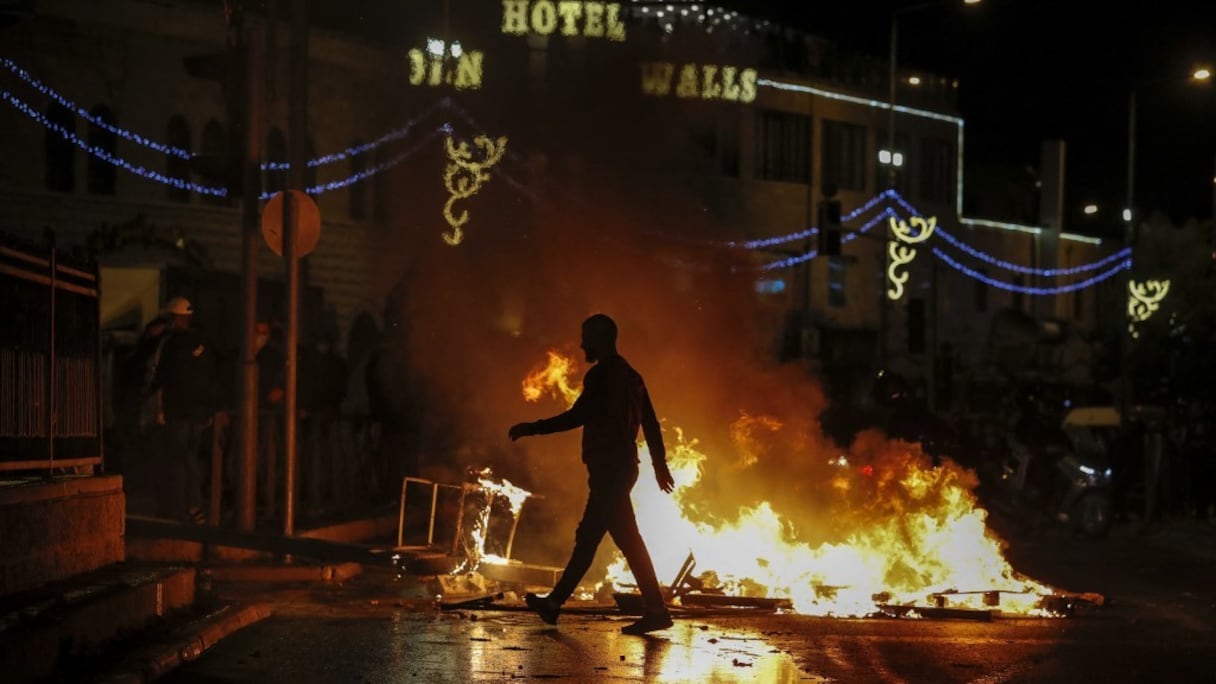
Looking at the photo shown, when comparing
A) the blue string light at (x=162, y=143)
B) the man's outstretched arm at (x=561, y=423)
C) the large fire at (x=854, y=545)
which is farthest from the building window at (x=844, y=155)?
the man's outstretched arm at (x=561, y=423)

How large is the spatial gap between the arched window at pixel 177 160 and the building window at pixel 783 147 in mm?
17048

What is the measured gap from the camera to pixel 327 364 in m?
17.5

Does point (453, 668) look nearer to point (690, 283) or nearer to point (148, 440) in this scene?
point (148, 440)

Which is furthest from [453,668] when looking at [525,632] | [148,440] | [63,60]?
[63,60]

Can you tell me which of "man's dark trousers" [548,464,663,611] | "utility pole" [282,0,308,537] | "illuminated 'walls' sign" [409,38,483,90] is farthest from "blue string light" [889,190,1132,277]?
"man's dark trousers" [548,464,663,611]

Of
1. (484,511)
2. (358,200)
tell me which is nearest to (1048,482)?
(484,511)

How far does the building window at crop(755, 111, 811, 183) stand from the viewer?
42.8 m

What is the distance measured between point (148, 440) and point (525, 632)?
17.4 feet

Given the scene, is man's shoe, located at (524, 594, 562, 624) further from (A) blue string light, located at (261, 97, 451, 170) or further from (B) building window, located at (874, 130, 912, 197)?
(B) building window, located at (874, 130, 912, 197)

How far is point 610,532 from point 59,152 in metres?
21.0

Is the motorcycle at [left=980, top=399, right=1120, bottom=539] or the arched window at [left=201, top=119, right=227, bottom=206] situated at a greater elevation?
the arched window at [left=201, top=119, right=227, bottom=206]

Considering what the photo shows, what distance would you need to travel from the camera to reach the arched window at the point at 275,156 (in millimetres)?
29688

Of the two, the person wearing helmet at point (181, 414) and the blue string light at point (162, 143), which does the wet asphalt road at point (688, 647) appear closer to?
the person wearing helmet at point (181, 414)

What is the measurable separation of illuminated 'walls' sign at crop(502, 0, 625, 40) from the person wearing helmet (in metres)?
12.1
